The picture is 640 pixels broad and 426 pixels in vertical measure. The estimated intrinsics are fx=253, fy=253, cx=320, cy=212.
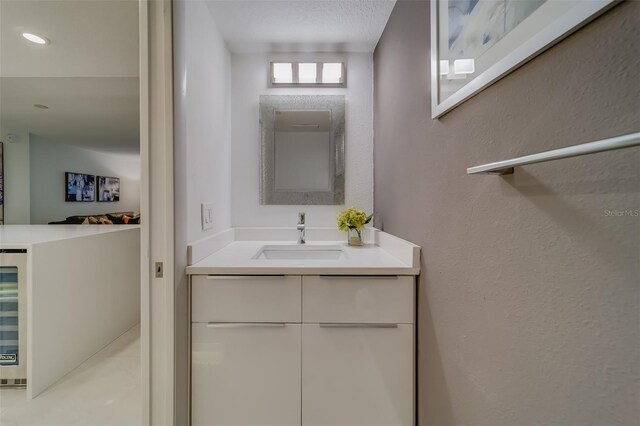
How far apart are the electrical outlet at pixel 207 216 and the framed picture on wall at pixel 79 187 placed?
6.04 meters

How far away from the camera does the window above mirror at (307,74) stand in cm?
172

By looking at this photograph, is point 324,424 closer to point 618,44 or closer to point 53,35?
point 618,44

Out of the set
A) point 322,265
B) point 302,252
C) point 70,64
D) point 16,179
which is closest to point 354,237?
point 302,252

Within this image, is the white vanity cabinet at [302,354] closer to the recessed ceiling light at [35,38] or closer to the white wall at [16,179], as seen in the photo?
the recessed ceiling light at [35,38]

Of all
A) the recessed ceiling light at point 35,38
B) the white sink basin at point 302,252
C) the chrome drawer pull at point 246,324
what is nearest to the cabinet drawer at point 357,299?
the chrome drawer pull at point 246,324

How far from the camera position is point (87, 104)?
115 inches

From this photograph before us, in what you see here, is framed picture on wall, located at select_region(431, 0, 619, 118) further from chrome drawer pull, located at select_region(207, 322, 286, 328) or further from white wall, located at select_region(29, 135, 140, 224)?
white wall, located at select_region(29, 135, 140, 224)

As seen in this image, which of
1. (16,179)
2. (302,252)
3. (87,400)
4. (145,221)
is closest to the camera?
(145,221)

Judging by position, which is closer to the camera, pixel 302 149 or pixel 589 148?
pixel 589 148

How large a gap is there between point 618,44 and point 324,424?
1395 millimetres

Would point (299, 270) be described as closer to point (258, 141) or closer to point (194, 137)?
point (194, 137)

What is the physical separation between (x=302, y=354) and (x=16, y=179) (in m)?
5.93

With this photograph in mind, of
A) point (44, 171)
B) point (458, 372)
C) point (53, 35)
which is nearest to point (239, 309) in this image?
point (458, 372)

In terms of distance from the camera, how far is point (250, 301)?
1.06 meters
